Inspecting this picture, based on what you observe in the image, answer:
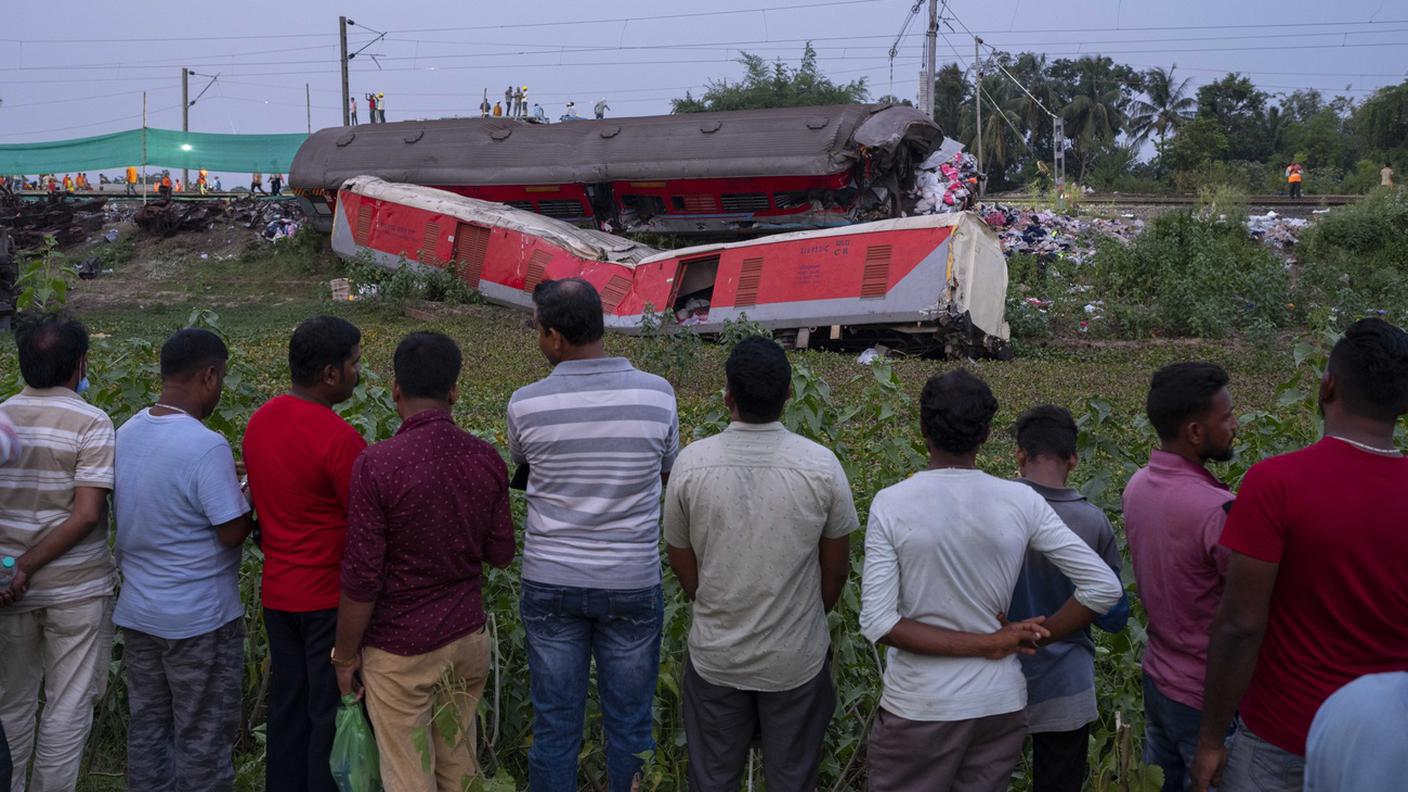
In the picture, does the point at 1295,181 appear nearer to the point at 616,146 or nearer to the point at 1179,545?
the point at 616,146

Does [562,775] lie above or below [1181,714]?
below

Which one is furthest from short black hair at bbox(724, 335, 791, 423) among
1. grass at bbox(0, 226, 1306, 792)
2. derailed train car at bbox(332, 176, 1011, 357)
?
derailed train car at bbox(332, 176, 1011, 357)

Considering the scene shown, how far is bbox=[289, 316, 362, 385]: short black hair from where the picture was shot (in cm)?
360

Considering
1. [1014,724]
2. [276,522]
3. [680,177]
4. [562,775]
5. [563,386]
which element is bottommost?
[562,775]

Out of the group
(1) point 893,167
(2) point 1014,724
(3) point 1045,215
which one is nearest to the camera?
(2) point 1014,724

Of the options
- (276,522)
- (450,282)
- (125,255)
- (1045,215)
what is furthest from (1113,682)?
(125,255)

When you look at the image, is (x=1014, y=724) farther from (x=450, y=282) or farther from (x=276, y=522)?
(x=450, y=282)

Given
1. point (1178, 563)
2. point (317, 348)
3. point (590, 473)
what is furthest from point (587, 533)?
point (1178, 563)

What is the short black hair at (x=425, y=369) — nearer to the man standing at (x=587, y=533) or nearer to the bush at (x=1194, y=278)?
the man standing at (x=587, y=533)

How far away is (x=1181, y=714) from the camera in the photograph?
308 cm

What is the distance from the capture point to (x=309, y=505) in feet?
11.8

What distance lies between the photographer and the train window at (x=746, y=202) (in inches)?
810

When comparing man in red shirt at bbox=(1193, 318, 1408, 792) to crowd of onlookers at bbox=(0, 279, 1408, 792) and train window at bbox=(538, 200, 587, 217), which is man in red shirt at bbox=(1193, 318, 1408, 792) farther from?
train window at bbox=(538, 200, 587, 217)

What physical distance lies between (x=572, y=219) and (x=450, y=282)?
371cm
